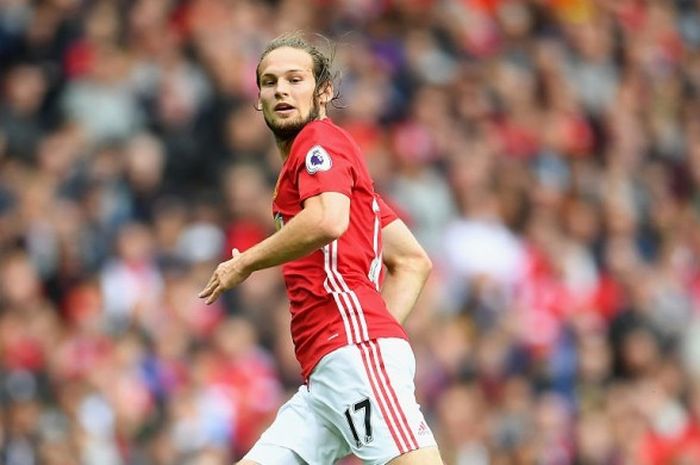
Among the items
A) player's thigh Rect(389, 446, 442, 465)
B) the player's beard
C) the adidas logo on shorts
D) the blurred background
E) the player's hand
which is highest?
the blurred background

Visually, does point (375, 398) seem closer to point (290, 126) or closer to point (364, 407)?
point (364, 407)

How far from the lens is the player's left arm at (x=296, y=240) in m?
5.59

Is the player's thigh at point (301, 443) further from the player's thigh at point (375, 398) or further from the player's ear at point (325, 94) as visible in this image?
the player's ear at point (325, 94)

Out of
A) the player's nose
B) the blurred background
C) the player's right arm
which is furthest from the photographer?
the blurred background

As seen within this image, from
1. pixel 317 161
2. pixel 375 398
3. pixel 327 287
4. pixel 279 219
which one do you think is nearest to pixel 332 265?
pixel 327 287

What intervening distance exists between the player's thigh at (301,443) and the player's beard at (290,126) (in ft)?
3.01

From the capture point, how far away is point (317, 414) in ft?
19.9

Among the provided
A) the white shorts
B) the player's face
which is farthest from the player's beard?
the white shorts

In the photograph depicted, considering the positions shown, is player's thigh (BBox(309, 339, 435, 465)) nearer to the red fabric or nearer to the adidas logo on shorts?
the adidas logo on shorts

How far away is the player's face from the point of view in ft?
19.5

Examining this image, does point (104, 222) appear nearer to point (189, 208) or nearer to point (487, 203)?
point (189, 208)

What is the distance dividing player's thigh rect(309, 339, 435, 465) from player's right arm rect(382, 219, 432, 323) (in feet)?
1.88

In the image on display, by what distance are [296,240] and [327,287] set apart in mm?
335

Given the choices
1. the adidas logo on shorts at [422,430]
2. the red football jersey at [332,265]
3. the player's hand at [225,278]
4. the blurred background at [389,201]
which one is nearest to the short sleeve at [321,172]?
the red football jersey at [332,265]
